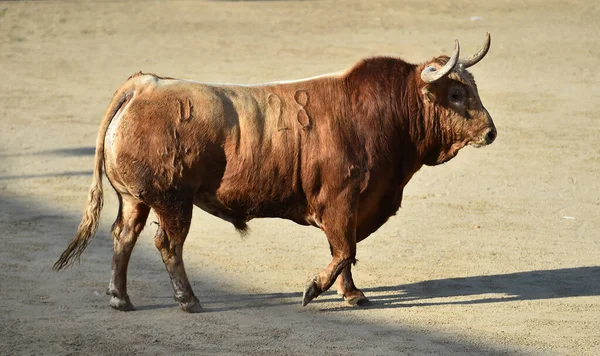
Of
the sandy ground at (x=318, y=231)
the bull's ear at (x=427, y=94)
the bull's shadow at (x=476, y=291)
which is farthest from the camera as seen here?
the bull's shadow at (x=476, y=291)

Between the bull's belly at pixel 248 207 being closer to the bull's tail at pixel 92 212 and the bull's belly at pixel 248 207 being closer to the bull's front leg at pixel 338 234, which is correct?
the bull's front leg at pixel 338 234

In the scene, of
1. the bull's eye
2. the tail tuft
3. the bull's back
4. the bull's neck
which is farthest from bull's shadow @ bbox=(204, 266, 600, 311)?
the bull's eye

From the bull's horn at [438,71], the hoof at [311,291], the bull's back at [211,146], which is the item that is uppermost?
the bull's horn at [438,71]

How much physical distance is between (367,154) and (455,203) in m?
3.88

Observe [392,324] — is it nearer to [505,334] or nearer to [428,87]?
[505,334]

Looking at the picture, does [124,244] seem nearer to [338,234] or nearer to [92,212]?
[92,212]

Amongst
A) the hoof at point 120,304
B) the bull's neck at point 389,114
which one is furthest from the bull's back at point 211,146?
the hoof at point 120,304

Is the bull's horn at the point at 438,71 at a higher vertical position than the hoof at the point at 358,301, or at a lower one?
higher

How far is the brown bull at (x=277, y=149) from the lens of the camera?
8.21 m

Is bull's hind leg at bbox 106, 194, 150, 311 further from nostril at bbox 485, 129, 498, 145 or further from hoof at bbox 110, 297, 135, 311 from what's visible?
nostril at bbox 485, 129, 498, 145

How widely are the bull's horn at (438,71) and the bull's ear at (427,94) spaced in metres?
0.12

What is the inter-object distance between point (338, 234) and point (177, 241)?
1.30m

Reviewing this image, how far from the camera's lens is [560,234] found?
36.1 feet

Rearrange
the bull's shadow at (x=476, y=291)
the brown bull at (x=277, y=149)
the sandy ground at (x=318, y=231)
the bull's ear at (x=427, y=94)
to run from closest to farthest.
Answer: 1. the sandy ground at (x=318, y=231)
2. the brown bull at (x=277, y=149)
3. the bull's ear at (x=427, y=94)
4. the bull's shadow at (x=476, y=291)
